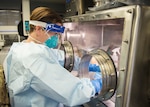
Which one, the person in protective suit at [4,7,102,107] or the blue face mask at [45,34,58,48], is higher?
the blue face mask at [45,34,58,48]

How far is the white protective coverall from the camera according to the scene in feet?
3.40

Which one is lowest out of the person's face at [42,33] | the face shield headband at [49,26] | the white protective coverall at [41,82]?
the white protective coverall at [41,82]

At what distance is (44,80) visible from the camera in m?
1.03

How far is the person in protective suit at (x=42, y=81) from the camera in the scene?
3.40 feet

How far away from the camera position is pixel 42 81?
1.03 m

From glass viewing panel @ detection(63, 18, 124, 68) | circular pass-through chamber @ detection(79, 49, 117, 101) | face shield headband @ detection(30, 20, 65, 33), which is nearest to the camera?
circular pass-through chamber @ detection(79, 49, 117, 101)

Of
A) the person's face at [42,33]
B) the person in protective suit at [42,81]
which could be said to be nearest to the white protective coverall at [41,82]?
the person in protective suit at [42,81]

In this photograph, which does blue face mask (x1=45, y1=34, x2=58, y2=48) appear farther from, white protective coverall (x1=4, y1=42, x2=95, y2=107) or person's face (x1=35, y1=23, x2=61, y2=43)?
white protective coverall (x1=4, y1=42, x2=95, y2=107)

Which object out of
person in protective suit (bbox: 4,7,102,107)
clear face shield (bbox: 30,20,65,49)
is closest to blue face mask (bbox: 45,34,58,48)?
clear face shield (bbox: 30,20,65,49)

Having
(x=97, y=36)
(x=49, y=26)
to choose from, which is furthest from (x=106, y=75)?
(x=49, y=26)

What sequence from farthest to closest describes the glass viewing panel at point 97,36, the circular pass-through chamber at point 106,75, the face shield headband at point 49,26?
the face shield headband at point 49,26
the glass viewing panel at point 97,36
the circular pass-through chamber at point 106,75

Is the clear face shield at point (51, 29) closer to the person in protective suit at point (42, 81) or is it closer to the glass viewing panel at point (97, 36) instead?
the person in protective suit at point (42, 81)

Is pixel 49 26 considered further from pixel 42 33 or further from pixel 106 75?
pixel 106 75

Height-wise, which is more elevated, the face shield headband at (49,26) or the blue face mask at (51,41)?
the face shield headband at (49,26)
